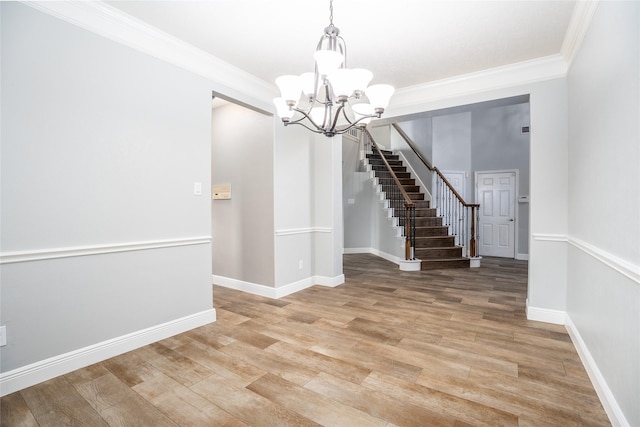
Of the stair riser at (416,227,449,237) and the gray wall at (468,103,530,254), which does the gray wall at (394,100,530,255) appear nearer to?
the gray wall at (468,103,530,254)

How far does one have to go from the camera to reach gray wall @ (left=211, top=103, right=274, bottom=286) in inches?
152

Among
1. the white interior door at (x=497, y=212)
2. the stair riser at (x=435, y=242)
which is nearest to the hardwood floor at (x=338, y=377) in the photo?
the stair riser at (x=435, y=242)

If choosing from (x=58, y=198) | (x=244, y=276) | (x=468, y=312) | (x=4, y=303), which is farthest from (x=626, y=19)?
(x=244, y=276)

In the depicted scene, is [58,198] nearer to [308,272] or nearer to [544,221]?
[308,272]

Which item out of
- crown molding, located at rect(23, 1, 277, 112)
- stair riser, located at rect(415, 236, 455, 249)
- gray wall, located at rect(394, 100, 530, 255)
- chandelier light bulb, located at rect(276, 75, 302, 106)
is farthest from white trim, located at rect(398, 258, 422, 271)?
chandelier light bulb, located at rect(276, 75, 302, 106)

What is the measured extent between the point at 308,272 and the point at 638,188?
11.8ft

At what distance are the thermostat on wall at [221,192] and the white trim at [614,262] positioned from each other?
150 inches

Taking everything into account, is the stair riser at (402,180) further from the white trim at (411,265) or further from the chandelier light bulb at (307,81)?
the chandelier light bulb at (307,81)

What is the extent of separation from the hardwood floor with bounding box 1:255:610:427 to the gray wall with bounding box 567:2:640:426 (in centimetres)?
37

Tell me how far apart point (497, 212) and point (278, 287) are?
568 cm

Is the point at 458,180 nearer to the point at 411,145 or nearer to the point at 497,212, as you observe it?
the point at 497,212

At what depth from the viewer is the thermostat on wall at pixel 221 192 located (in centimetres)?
426

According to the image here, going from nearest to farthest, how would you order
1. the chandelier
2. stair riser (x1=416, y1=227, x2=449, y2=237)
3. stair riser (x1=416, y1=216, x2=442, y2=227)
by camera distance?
the chandelier → stair riser (x1=416, y1=227, x2=449, y2=237) → stair riser (x1=416, y1=216, x2=442, y2=227)

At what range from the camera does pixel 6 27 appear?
72.8 inches
